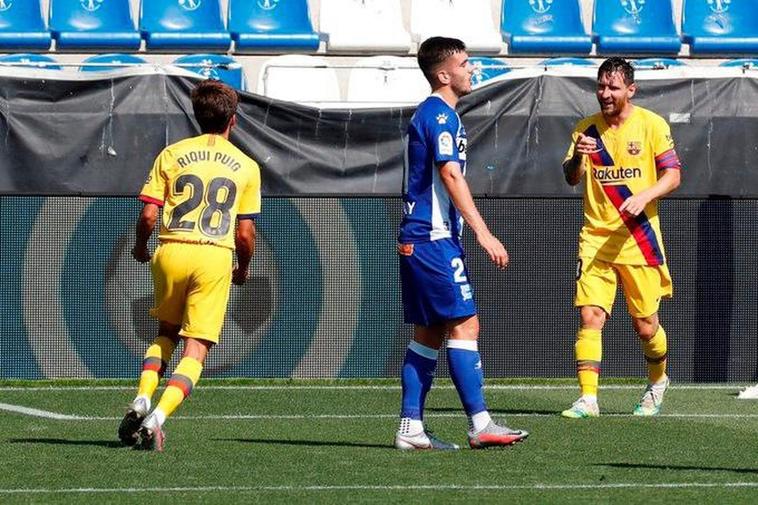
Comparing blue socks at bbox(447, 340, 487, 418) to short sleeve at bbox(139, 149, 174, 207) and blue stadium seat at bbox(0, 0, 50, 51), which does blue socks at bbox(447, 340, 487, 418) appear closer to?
short sleeve at bbox(139, 149, 174, 207)

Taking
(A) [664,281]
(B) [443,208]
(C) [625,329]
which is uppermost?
(B) [443,208]

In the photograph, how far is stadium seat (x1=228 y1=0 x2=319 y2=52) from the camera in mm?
17234

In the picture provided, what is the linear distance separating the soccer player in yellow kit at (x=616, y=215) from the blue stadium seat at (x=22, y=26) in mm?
8727

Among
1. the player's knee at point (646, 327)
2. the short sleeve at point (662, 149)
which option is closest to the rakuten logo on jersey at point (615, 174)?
the short sleeve at point (662, 149)

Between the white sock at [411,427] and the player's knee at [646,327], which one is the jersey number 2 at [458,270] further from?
the player's knee at [646,327]

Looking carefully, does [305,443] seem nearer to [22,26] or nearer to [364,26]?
[22,26]

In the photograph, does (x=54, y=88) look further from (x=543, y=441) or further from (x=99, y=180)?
(x=543, y=441)

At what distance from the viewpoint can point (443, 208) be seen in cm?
775

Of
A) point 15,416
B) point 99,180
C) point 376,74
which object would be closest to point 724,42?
point 376,74

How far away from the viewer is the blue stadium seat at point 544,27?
58.1 feet

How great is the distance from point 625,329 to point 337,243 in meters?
2.28

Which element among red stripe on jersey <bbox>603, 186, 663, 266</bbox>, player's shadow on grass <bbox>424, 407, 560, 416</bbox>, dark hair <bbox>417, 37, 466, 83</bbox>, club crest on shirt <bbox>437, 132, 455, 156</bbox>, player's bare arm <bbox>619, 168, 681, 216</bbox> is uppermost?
dark hair <bbox>417, 37, 466, 83</bbox>

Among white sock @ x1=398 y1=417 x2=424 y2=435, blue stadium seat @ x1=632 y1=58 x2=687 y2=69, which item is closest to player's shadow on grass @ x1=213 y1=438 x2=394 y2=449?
white sock @ x1=398 y1=417 x2=424 y2=435

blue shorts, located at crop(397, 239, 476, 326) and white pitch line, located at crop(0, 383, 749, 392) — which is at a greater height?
blue shorts, located at crop(397, 239, 476, 326)
